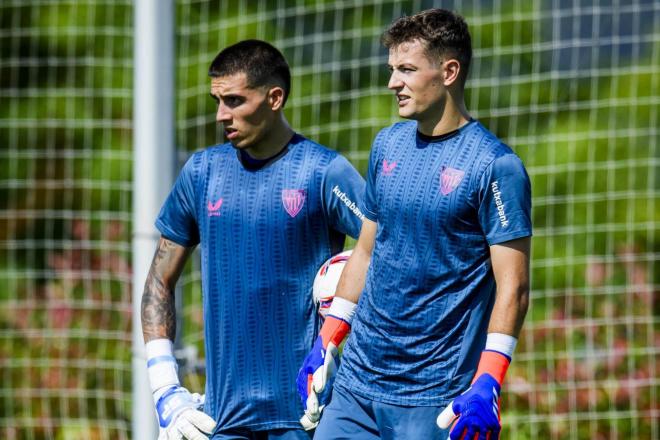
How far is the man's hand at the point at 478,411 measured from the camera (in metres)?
3.93

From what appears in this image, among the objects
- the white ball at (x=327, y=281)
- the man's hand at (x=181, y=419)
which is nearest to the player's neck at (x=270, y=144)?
the white ball at (x=327, y=281)

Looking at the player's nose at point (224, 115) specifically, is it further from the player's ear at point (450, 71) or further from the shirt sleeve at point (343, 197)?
the player's ear at point (450, 71)

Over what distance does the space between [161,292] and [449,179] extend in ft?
4.49

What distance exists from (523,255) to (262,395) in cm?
115

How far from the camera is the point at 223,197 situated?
4801 millimetres

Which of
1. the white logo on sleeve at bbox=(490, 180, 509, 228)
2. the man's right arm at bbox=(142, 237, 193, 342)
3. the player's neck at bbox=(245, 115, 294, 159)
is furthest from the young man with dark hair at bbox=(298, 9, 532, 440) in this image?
the man's right arm at bbox=(142, 237, 193, 342)

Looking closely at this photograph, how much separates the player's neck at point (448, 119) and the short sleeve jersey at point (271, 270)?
1.68 ft

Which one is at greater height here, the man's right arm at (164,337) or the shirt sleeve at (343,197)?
the shirt sleeve at (343,197)

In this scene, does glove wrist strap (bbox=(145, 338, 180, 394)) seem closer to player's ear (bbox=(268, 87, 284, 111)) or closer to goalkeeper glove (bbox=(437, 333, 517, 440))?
player's ear (bbox=(268, 87, 284, 111))

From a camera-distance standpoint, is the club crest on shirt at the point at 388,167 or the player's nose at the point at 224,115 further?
the player's nose at the point at 224,115

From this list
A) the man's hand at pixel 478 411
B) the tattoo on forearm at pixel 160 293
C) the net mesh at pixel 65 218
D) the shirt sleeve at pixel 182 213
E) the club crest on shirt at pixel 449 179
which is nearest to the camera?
the man's hand at pixel 478 411

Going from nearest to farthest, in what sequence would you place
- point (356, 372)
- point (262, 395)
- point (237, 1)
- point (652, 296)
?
point (356, 372) < point (262, 395) < point (652, 296) < point (237, 1)

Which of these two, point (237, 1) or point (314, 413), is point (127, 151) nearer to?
point (237, 1)

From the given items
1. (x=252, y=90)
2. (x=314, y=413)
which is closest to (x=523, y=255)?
(x=314, y=413)
